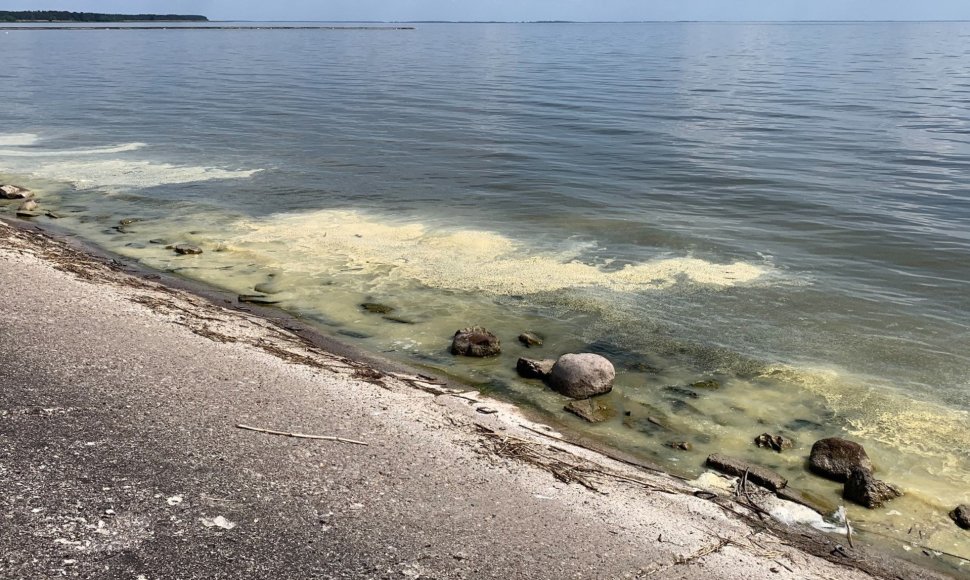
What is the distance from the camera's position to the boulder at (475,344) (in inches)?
331

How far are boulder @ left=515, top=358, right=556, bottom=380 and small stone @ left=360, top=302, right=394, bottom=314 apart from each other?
2282 mm

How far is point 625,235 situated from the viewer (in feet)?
44.2

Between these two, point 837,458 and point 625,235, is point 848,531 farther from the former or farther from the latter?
point 625,235

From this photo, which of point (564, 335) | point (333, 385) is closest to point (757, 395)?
point (564, 335)

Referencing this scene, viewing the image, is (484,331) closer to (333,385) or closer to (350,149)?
(333,385)

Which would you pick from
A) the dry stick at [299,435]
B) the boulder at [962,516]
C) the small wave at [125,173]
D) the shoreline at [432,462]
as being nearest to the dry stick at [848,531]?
the shoreline at [432,462]

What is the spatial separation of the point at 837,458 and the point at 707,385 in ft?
5.57

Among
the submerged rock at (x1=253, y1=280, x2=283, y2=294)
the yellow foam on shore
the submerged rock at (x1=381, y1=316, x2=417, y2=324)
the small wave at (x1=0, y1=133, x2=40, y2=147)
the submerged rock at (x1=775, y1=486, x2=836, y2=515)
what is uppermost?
the small wave at (x1=0, y1=133, x2=40, y2=147)

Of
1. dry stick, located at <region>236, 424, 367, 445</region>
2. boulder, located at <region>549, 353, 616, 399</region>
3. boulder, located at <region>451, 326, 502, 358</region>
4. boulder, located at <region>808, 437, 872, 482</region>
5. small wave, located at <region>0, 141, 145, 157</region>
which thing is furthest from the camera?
small wave, located at <region>0, 141, 145, 157</region>

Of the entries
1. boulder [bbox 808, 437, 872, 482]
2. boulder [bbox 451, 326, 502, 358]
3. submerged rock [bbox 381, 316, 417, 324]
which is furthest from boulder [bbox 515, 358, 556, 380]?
boulder [bbox 808, 437, 872, 482]

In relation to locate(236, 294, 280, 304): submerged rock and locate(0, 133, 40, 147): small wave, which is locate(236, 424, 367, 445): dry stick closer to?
locate(236, 294, 280, 304): submerged rock

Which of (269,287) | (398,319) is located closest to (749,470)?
(398,319)

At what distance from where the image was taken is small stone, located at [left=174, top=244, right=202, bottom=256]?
38.4 ft

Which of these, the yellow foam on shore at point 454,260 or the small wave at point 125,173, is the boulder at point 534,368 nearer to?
the yellow foam on shore at point 454,260
